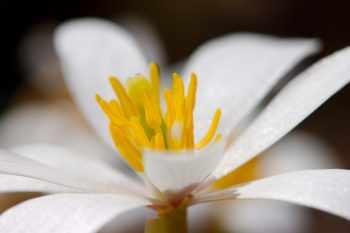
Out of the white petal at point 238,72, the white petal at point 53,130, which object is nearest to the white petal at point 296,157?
the white petal at point 53,130

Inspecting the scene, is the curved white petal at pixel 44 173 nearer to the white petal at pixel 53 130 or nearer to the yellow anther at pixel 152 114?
the yellow anther at pixel 152 114

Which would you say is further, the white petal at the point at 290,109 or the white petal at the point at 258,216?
the white petal at the point at 258,216

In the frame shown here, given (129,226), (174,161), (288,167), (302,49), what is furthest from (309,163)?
(174,161)

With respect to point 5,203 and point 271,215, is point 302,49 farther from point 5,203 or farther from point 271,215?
point 5,203

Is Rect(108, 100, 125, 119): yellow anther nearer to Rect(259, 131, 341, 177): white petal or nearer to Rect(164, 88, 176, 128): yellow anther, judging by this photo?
Rect(164, 88, 176, 128): yellow anther

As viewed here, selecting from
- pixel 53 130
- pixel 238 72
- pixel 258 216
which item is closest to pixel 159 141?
pixel 238 72

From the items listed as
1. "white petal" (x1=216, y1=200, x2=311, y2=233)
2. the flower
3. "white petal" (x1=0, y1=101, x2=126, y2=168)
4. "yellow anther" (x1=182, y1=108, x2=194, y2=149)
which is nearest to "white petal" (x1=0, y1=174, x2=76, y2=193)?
the flower

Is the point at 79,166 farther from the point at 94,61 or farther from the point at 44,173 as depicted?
the point at 94,61
